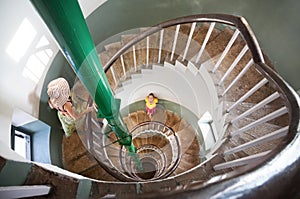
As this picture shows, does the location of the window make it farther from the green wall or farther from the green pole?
the green pole

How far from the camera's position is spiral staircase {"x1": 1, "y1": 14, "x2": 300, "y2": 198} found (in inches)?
22.9

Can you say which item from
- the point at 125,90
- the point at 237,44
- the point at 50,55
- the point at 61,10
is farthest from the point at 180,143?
the point at 61,10

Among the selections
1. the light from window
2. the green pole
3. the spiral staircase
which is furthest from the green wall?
the green pole

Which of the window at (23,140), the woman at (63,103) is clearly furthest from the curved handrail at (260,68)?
the window at (23,140)

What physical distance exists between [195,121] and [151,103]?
3.10 ft

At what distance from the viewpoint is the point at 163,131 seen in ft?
15.5

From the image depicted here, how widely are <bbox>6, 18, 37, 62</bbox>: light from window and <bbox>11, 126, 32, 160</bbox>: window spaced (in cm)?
55

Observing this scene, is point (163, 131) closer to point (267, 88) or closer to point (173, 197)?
point (267, 88)

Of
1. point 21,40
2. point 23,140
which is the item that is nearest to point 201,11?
point 21,40

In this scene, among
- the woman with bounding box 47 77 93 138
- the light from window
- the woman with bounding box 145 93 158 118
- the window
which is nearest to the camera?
the light from window

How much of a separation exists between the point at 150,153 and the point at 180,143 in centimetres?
98

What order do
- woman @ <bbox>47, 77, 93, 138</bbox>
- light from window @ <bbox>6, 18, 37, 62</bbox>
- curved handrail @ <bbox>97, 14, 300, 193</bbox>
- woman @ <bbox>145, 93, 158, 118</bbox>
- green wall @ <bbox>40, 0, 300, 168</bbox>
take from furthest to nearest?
woman @ <bbox>145, 93, 158, 118</bbox>, green wall @ <bbox>40, 0, 300, 168</bbox>, woman @ <bbox>47, 77, 93, 138</bbox>, light from window @ <bbox>6, 18, 37, 62</bbox>, curved handrail @ <bbox>97, 14, 300, 193</bbox>

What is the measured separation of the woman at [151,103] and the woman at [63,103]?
1762 millimetres

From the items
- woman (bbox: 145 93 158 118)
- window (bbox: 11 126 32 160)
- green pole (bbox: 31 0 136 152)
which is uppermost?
woman (bbox: 145 93 158 118)
